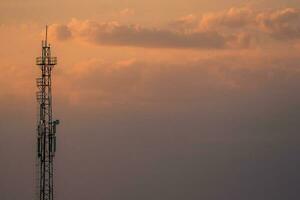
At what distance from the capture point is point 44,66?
4734cm

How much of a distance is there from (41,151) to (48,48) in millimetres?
7139

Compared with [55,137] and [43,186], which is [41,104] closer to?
[55,137]

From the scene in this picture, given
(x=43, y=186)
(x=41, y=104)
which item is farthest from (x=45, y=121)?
(x=43, y=186)

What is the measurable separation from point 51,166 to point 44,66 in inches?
274

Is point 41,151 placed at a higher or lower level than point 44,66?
lower

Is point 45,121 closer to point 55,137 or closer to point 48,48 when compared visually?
point 55,137

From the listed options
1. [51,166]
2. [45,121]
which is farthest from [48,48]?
[51,166]

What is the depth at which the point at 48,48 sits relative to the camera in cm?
4716

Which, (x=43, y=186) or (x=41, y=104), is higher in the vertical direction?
(x=41, y=104)

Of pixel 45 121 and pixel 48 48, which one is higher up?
pixel 48 48

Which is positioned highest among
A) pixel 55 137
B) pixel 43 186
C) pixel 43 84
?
pixel 43 84

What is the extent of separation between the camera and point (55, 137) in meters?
47.2

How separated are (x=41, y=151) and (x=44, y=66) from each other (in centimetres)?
591

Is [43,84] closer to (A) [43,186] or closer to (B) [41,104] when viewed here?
(B) [41,104]
